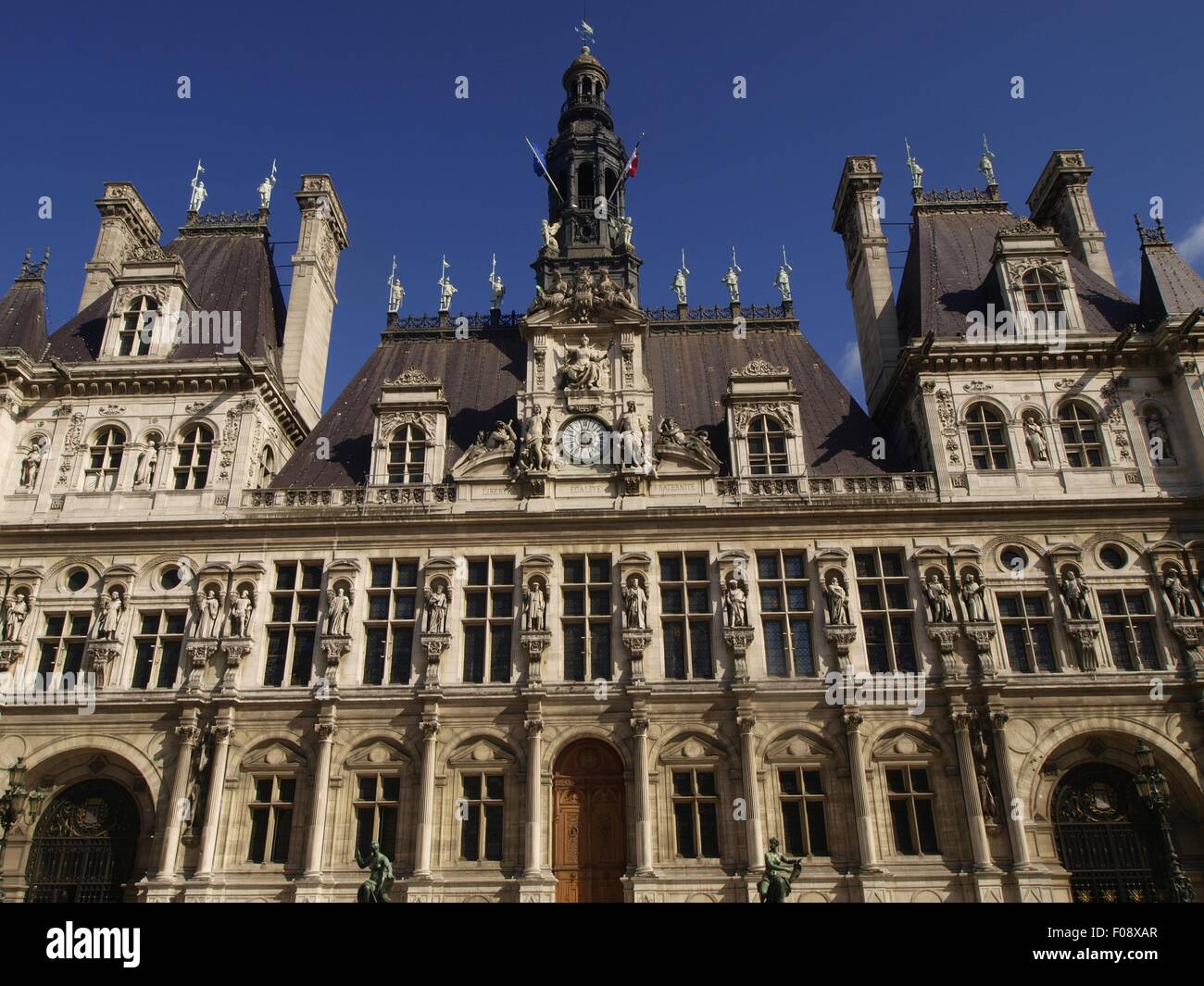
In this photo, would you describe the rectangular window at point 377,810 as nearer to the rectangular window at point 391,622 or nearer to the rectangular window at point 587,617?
the rectangular window at point 391,622

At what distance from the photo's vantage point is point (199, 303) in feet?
118

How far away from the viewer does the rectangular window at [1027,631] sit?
1055 inches

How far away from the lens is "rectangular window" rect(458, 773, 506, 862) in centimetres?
2538

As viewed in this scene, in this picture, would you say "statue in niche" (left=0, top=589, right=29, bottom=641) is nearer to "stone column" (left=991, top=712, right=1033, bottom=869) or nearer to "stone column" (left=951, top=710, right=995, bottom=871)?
"stone column" (left=951, top=710, right=995, bottom=871)

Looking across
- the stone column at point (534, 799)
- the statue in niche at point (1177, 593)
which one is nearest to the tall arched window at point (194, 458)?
the stone column at point (534, 799)

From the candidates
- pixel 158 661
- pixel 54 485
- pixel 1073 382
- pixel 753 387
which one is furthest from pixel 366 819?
pixel 1073 382

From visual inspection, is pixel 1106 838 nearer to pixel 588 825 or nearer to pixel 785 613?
pixel 785 613

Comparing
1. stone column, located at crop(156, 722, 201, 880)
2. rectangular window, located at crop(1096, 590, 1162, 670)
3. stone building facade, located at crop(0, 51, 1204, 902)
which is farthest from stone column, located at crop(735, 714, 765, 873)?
stone column, located at crop(156, 722, 201, 880)

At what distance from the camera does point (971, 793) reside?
81.7ft

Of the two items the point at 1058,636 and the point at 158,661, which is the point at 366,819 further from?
the point at 1058,636

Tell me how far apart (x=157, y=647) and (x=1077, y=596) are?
26622 mm

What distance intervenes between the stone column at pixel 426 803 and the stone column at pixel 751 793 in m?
8.32

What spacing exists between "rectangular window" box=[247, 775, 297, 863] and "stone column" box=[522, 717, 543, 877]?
655 centimetres
